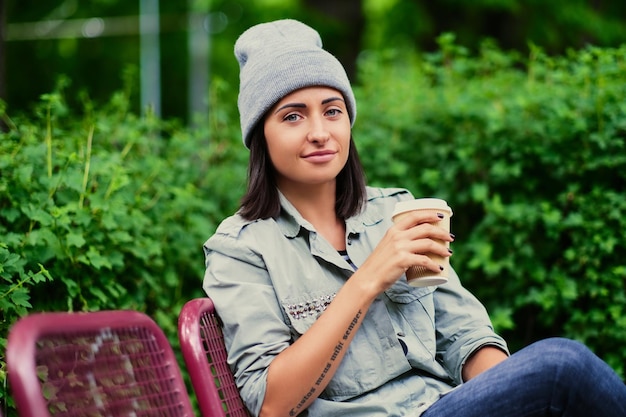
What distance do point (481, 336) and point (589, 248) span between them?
137 cm

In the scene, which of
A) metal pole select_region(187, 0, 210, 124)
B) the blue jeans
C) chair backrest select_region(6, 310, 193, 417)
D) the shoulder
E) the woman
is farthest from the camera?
metal pole select_region(187, 0, 210, 124)

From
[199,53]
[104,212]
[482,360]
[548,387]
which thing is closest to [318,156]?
[482,360]

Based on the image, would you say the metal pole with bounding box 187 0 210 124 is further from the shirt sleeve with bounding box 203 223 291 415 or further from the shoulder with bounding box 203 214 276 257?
the shirt sleeve with bounding box 203 223 291 415

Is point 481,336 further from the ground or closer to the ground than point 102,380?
closer to the ground

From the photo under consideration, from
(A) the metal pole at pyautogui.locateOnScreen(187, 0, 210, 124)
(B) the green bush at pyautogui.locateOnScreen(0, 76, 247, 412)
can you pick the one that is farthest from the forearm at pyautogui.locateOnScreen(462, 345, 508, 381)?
(A) the metal pole at pyautogui.locateOnScreen(187, 0, 210, 124)

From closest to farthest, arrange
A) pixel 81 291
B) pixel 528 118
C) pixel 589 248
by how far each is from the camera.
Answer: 1. pixel 81 291
2. pixel 589 248
3. pixel 528 118

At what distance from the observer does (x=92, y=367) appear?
5.43 ft

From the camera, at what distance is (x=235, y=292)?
2.04 meters

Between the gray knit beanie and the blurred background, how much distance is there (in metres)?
3.80

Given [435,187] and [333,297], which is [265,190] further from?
[435,187]

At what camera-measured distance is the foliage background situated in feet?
9.07

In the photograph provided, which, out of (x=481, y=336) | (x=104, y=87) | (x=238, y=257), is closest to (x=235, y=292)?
(x=238, y=257)

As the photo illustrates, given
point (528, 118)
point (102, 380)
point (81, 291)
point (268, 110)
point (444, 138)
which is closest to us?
point (102, 380)

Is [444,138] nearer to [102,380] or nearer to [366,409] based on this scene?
[366,409]
